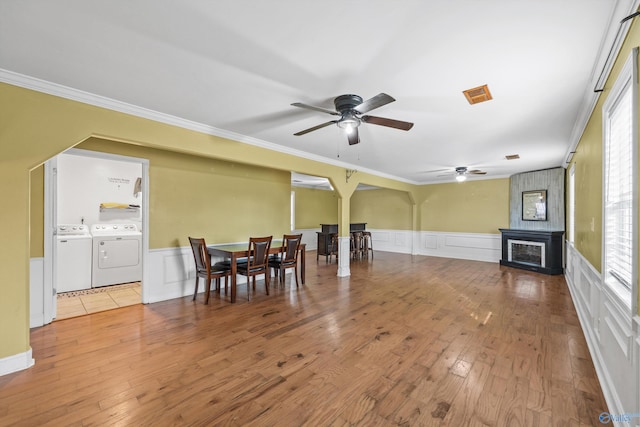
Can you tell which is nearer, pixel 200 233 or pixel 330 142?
pixel 330 142

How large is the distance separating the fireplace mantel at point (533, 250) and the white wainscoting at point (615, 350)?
4.14 meters

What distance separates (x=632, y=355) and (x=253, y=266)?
3870mm

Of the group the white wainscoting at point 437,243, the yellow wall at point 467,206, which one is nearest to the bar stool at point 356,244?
the white wainscoting at point 437,243

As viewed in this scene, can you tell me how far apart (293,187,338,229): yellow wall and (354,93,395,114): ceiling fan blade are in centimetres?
682

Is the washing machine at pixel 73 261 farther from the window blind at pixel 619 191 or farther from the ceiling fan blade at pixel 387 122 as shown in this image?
the window blind at pixel 619 191

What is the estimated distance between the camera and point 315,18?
157 cm

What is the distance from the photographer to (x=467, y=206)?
802 cm

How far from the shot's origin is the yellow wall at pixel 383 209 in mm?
9398

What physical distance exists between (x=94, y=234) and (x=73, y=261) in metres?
0.62

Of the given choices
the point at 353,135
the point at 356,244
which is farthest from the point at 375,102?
the point at 356,244

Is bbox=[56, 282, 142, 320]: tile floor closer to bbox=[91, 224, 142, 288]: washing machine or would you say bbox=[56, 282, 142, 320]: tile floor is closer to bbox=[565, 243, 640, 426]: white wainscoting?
bbox=[91, 224, 142, 288]: washing machine

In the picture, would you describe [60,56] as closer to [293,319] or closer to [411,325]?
[293,319]

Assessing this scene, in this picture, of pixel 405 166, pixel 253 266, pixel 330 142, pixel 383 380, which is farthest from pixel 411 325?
pixel 405 166

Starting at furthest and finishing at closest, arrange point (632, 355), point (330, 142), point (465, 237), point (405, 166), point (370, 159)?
1. point (465, 237)
2. point (405, 166)
3. point (370, 159)
4. point (330, 142)
5. point (632, 355)
